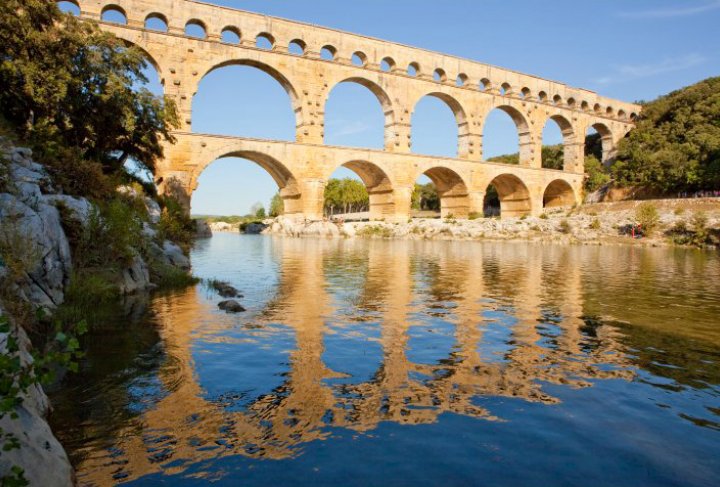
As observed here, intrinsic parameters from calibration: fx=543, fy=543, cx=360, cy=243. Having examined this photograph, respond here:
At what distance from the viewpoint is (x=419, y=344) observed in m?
6.95

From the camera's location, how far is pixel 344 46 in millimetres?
37531

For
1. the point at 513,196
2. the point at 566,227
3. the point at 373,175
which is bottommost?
the point at 566,227

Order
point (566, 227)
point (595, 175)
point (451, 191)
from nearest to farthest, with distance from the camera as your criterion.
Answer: point (566, 227), point (451, 191), point (595, 175)

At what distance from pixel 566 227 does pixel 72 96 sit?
31.7 m

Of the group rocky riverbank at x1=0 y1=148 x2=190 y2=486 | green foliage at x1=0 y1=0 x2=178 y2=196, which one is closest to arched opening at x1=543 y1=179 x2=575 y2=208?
green foliage at x1=0 y1=0 x2=178 y2=196

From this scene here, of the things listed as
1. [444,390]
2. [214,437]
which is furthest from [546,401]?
[214,437]

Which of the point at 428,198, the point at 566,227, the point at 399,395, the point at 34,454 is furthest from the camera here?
the point at 428,198

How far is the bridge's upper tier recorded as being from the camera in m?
31.3

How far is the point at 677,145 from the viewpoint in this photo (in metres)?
44.6

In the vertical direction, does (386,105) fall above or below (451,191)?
above

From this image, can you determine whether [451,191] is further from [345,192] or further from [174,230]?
[345,192]

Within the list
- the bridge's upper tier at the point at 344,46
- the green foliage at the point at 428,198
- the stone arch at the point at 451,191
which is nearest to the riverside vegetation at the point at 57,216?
the bridge's upper tier at the point at 344,46

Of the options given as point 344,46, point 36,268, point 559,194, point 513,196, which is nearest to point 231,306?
point 36,268

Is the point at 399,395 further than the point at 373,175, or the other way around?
the point at 373,175
